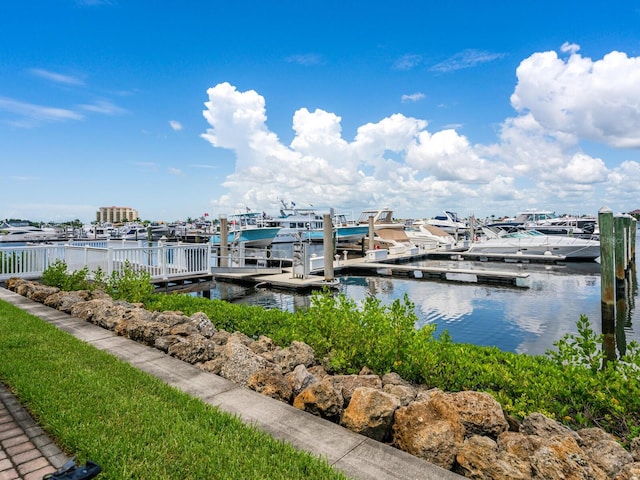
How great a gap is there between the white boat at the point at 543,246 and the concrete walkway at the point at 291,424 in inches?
1182

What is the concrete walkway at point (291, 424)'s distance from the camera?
8.96 ft

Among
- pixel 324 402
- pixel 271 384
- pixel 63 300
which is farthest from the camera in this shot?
pixel 63 300

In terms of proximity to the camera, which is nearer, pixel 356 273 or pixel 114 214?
pixel 356 273

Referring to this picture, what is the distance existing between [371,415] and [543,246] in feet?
103

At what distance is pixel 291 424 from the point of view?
3320mm

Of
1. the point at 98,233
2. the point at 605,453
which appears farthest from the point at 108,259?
the point at 98,233

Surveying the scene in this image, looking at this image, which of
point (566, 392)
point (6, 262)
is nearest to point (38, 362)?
point (566, 392)

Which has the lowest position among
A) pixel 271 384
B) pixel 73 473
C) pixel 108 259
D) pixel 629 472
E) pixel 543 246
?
pixel 629 472

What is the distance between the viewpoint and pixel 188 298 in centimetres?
949

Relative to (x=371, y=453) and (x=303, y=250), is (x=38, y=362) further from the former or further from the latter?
(x=303, y=250)

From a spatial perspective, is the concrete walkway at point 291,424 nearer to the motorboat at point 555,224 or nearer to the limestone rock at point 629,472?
the limestone rock at point 629,472

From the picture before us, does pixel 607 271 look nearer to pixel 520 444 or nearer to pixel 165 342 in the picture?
pixel 520 444

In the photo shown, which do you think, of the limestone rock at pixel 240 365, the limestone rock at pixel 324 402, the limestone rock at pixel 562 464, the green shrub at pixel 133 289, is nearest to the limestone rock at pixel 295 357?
the limestone rock at pixel 240 365

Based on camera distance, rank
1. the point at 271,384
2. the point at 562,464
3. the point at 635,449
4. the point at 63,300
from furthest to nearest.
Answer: the point at 63,300, the point at 271,384, the point at 635,449, the point at 562,464
